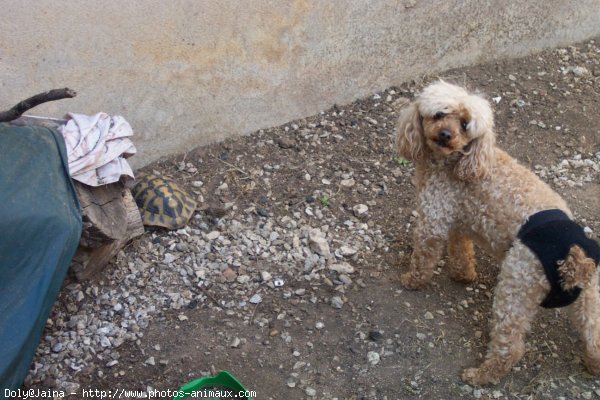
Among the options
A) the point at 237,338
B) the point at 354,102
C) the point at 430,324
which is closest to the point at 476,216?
the point at 430,324

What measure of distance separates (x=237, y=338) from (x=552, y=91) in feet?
12.4

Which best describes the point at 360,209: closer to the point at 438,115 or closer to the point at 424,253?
the point at 424,253

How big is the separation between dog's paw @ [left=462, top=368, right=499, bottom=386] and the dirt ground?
4 cm

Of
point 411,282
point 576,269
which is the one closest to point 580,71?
point 411,282

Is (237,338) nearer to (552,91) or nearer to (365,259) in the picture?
(365,259)

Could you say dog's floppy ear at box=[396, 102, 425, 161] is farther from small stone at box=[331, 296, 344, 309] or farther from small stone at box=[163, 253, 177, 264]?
small stone at box=[163, 253, 177, 264]

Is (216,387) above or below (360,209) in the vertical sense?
below

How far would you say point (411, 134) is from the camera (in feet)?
12.3

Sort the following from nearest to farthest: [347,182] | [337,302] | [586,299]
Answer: [586,299] → [337,302] → [347,182]

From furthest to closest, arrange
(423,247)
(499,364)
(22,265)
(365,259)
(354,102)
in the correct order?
1. (354,102)
2. (365,259)
3. (423,247)
4. (499,364)
5. (22,265)

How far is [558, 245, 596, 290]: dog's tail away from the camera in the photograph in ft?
9.77

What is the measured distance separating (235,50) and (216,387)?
8.23ft

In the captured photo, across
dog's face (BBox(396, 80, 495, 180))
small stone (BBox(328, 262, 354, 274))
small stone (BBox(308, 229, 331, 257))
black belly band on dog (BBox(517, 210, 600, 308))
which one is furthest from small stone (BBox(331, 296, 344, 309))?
black belly band on dog (BBox(517, 210, 600, 308))

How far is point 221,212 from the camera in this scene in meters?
4.40
